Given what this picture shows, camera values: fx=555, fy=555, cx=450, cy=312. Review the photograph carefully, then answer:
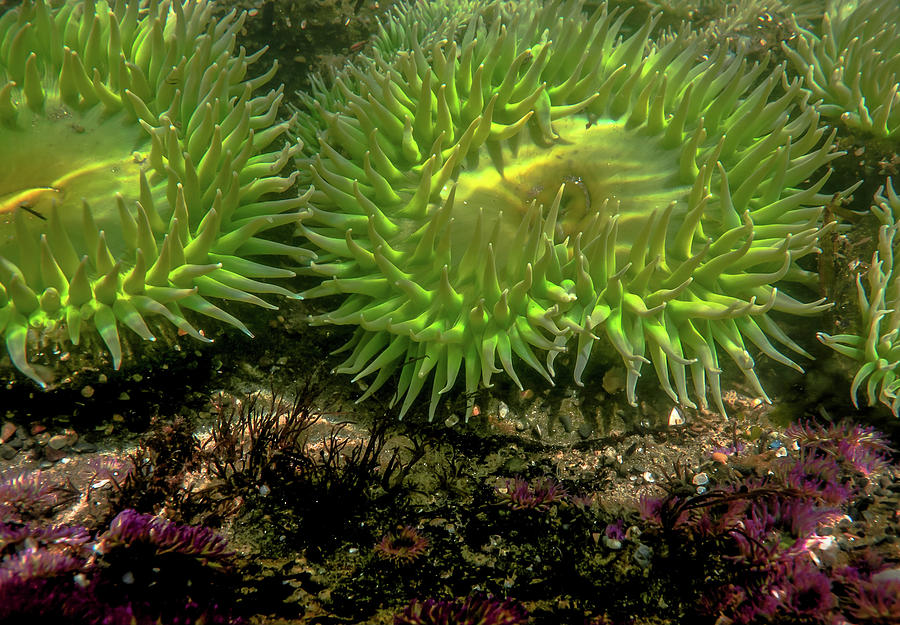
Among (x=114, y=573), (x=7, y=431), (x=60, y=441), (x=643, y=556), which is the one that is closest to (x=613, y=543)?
(x=643, y=556)

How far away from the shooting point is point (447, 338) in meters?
3.13

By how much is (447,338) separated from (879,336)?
2.58 metres

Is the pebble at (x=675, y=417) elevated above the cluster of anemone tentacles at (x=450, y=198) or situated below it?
below

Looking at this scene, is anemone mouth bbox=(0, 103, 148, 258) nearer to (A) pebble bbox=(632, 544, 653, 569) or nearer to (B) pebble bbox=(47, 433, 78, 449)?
(B) pebble bbox=(47, 433, 78, 449)

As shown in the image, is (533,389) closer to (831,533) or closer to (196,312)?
(831,533)

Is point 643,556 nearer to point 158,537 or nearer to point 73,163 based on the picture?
point 158,537

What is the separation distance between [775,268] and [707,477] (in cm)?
137

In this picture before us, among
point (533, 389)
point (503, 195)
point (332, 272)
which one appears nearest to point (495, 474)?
point (533, 389)

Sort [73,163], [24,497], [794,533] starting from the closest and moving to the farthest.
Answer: [24,497] < [794,533] < [73,163]

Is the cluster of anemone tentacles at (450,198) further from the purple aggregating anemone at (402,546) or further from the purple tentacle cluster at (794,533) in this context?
the purple aggregating anemone at (402,546)

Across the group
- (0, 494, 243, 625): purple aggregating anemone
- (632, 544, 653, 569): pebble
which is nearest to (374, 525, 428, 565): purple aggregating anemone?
(0, 494, 243, 625): purple aggregating anemone

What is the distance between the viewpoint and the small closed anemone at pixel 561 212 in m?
3.21

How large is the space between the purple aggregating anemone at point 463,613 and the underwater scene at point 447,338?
0.02 metres

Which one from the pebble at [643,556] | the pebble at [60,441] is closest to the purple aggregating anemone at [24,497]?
the pebble at [60,441]
